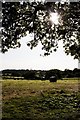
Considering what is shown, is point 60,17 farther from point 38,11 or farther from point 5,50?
point 5,50

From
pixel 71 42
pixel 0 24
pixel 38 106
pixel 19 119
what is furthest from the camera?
pixel 71 42

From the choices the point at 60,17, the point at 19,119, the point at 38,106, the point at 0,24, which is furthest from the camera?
the point at 38,106

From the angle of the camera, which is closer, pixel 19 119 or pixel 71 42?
pixel 19 119

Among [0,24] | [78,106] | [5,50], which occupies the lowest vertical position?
[78,106]

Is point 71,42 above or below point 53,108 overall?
above

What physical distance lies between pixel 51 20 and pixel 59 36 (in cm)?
344

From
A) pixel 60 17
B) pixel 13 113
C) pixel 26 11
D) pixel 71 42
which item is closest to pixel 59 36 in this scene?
pixel 71 42

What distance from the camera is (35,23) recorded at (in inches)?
807

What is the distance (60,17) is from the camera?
20.3 m

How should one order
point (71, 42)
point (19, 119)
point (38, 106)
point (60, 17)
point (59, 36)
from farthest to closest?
point (71, 42) < point (59, 36) < point (38, 106) < point (60, 17) < point (19, 119)

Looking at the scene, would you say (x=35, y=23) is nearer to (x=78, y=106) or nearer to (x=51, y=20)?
(x=51, y=20)

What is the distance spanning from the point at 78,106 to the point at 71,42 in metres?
5.85

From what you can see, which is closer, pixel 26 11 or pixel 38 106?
pixel 26 11

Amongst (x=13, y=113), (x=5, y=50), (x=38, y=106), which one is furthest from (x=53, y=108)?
(x=5, y=50)
